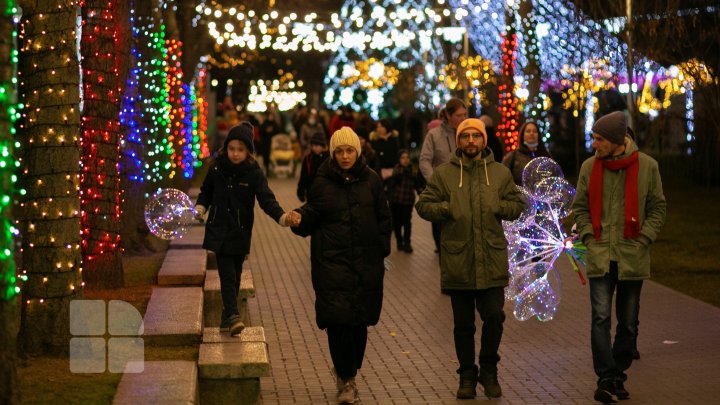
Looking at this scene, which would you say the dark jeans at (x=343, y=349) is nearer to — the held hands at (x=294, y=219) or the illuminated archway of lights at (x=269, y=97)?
the held hands at (x=294, y=219)

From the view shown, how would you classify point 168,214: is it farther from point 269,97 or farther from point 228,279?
point 269,97

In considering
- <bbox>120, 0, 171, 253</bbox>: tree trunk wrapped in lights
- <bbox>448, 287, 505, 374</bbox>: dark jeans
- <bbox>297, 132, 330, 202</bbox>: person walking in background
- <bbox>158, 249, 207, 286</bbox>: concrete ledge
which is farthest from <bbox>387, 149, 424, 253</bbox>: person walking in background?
<bbox>448, 287, 505, 374</bbox>: dark jeans

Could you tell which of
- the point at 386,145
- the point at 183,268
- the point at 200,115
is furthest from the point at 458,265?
the point at 200,115

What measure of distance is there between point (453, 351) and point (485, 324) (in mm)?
1794

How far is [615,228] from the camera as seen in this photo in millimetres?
8641

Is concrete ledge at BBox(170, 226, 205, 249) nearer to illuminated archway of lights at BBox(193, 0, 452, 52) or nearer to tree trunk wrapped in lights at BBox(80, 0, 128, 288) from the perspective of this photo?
tree trunk wrapped in lights at BBox(80, 0, 128, 288)

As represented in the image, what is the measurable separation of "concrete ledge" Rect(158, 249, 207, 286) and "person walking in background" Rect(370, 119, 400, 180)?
5.79 meters

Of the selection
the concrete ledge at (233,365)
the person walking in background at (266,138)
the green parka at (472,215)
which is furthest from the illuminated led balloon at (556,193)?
the person walking in background at (266,138)

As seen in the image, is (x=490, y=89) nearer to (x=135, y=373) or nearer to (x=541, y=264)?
(x=541, y=264)

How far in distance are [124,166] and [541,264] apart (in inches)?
263

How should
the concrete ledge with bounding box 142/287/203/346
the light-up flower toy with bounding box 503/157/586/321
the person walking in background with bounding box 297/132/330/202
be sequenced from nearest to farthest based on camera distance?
the concrete ledge with bounding box 142/287/203/346 < the light-up flower toy with bounding box 503/157/586/321 < the person walking in background with bounding box 297/132/330/202

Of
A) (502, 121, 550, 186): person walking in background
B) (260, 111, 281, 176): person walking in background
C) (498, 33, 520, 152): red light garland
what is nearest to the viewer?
(502, 121, 550, 186): person walking in background

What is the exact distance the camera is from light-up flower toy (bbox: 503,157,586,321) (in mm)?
10711

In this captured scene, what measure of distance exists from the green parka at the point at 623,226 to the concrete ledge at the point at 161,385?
2.72 meters
